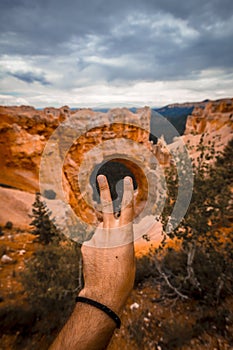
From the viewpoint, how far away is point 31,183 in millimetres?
13125

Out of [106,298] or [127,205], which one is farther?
[127,205]

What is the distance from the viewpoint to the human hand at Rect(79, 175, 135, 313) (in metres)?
1.03

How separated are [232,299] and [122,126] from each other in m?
6.64

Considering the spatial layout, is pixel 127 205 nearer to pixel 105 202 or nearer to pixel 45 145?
pixel 105 202

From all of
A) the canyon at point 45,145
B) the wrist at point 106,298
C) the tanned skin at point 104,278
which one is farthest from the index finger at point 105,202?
the canyon at point 45,145

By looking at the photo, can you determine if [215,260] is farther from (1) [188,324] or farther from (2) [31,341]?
(2) [31,341]

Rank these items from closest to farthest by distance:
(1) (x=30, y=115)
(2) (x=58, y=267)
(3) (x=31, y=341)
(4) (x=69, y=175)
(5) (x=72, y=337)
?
(5) (x=72, y=337), (3) (x=31, y=341), (2) (x=58, y=267), (4) (x=69, y=175), (1) (x=30, y=115)

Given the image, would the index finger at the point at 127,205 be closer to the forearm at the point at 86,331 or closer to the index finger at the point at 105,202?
the index finger at the point at 105,202

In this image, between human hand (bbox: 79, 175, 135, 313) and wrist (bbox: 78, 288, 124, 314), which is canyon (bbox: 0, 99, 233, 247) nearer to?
human hand (bbox: 79, 175, 135, 313)

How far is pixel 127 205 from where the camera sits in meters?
1.13

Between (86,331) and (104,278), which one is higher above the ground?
(104,278)

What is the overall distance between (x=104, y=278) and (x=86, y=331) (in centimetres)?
23

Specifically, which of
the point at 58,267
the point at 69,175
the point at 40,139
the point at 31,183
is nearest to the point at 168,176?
the point at 58,267

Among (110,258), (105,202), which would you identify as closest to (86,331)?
(110,258)
